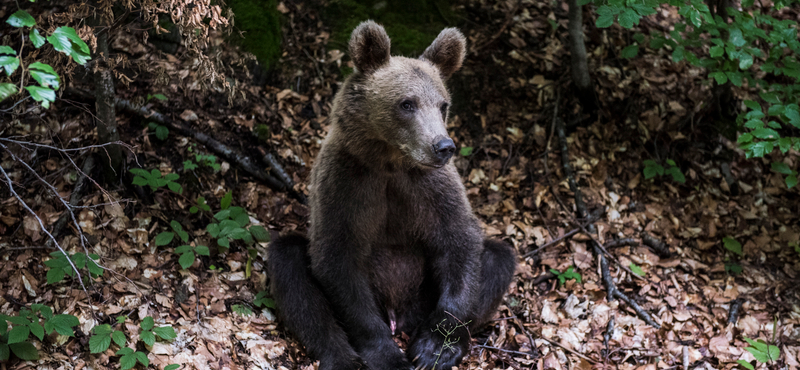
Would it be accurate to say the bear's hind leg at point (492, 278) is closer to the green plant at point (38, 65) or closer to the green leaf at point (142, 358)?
the green leaf at point (142, 358)

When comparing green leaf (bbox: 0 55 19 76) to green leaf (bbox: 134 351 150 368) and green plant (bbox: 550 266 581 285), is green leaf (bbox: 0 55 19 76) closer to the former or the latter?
green leaf (bbox: 134 351 150 368)

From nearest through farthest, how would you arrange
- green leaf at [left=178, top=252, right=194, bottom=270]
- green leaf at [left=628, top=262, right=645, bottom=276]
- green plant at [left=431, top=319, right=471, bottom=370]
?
green plant at [left=431, top=319, right=471, bottom=370]
green leaf at [left=178, top=252, right=194, bottom=270]
green leaf at [left=628, top=262, right=645, bottom=276]

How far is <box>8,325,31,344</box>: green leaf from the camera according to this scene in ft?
12.4

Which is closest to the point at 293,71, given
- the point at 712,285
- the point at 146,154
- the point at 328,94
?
the point at 328,94

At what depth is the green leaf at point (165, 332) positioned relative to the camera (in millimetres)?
4258

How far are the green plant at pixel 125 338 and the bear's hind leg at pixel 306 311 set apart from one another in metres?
0.97

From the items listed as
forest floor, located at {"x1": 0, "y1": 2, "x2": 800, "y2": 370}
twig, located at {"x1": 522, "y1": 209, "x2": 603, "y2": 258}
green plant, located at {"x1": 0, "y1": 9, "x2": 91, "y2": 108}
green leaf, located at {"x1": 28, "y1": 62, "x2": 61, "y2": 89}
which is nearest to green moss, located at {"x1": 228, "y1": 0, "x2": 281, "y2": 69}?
forest floor, located at {"x1": 0, "y1": 2, "x2": 800, "y2": 370}

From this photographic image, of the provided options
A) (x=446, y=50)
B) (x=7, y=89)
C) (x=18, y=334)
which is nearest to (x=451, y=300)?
(x=446, y=50)

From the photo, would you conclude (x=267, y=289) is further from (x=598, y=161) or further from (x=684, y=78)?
(x=684, y=78)

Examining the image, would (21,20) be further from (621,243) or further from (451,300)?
(621,243)

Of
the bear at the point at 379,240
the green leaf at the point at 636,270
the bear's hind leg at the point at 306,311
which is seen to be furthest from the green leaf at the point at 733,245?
the bear's hind leg at the point at 306,311

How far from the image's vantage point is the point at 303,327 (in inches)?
192

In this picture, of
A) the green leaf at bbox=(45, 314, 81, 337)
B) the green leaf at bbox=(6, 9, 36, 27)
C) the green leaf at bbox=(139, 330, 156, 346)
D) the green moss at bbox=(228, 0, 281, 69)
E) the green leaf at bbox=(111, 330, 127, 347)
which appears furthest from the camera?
the green moss at bbox=(228, 0, 281, 69)

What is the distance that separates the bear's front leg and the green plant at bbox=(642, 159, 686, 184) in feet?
10.5
